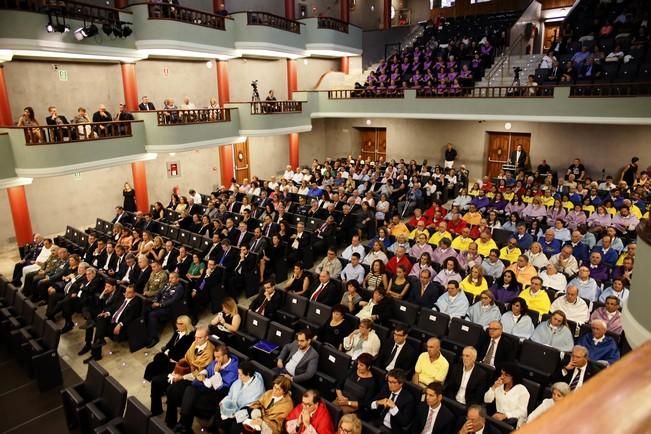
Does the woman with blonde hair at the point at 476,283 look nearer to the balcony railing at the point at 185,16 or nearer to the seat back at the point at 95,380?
the seat back at the point at 95,380

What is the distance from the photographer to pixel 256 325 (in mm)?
5930

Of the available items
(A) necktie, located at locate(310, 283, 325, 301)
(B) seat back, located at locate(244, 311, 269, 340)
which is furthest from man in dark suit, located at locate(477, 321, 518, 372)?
(B) seat back, located at locate(244, 311, 269, 340)

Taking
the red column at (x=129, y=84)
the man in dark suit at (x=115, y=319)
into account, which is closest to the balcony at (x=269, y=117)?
the red column at (x=129, y=84)

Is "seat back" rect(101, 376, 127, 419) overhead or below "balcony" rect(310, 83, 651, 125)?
below

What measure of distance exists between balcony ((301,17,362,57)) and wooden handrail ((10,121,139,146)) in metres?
8.05

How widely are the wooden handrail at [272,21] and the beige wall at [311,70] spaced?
2.37 meters

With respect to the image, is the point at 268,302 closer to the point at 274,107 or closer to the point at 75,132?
the point at 75,132

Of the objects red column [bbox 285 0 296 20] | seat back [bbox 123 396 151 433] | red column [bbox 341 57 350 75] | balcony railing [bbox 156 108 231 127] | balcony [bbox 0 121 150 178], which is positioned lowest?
seat back [bbox 123 396 151 433]

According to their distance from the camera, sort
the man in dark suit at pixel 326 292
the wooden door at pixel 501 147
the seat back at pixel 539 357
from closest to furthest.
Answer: the seat back at pixel 539 357, the man in dark suit at pixel 326 292, the wooden door at pixel 501 147

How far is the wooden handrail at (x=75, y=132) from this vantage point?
9.59 meters

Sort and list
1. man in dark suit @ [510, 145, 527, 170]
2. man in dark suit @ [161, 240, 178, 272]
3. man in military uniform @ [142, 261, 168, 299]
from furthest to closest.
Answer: man in dark suit @ [510, 145, 527, 170], man in dark suit @ [161, 240, 178, 272], man in military uniform @ [142, 261, 168, 299]

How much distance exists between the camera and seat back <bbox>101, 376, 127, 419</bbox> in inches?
181

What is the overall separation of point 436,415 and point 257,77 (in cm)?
1543

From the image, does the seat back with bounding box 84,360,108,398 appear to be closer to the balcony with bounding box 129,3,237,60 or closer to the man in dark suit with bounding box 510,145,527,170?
the balcony with bounding box 129,3,237,60
